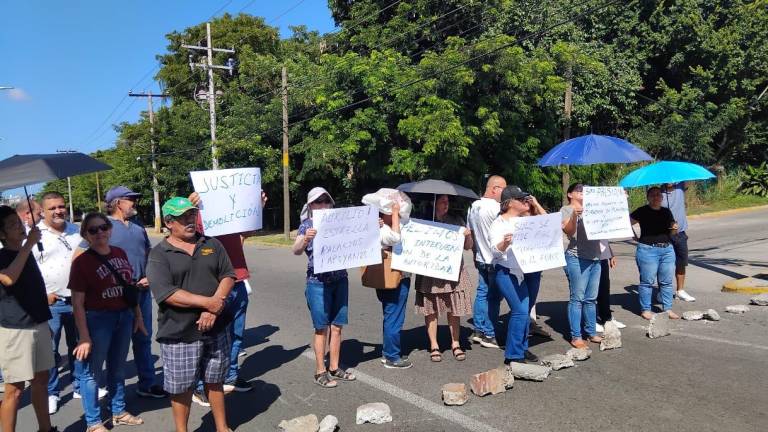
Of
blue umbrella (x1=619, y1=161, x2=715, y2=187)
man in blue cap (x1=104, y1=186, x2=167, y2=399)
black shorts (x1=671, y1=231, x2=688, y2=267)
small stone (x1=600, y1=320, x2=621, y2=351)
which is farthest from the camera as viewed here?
black shorts (x1=671, y1=231, x2=688, y2=267)

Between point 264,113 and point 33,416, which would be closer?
point 33,416

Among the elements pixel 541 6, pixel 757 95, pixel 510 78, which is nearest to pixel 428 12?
pixel 541 6

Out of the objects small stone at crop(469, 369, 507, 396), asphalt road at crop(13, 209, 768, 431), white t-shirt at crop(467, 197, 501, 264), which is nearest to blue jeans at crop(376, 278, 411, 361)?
asphalt road at crop(13, 209, 768, 431)

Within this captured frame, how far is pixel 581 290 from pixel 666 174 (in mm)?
2114

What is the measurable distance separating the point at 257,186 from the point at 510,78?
47.3 ft

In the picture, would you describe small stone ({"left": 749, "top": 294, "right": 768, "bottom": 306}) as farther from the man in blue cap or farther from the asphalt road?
the man in blue cap

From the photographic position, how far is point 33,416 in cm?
481

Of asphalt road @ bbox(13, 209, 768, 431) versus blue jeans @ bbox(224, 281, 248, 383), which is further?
blue jeans @ bbox(224, 281, 248, 383)

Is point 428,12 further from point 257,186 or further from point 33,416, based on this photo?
point 33,416

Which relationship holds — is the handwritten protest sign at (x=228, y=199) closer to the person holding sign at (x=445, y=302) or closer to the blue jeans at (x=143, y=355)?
the blue jeans at (x=143, y=355)

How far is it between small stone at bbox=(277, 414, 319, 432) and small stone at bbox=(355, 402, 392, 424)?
1.28ft

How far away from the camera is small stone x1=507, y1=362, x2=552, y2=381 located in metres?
5.00

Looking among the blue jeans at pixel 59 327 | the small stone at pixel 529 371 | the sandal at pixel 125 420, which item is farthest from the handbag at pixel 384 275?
the blue jeans at pixel 59 327

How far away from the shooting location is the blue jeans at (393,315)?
5.52 metres
